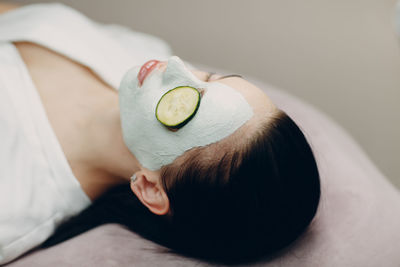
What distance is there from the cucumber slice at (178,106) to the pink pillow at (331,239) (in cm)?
29

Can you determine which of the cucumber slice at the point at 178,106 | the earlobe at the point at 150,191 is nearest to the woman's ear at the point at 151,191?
the earlobe at the point at 150,191

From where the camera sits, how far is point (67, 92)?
3.28 feet

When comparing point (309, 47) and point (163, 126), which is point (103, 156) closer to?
point (163, 126)

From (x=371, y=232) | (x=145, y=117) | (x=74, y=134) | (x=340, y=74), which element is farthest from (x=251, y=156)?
(x=340, y=74)

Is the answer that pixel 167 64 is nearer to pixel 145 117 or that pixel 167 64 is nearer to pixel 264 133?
pixel 145 117

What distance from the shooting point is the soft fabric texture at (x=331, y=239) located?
0.80 m

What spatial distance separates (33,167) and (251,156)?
1.66 ft

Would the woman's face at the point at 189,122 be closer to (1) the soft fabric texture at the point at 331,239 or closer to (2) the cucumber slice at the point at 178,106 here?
(2) the cucumber slice at the point at 178,106

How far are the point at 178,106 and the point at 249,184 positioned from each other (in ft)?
0.61

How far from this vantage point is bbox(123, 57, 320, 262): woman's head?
2.32 feet

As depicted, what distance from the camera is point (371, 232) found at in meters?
0.84

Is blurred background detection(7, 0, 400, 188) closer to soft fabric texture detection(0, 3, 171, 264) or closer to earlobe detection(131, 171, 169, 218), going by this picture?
soft fabric texture detection(0, 3, 171, 264)

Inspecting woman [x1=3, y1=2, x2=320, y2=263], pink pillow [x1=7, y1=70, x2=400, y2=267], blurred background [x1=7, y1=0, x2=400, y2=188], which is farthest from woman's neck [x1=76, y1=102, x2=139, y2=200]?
blurred background [x1=7, y1=0, x2=400, y2=188]

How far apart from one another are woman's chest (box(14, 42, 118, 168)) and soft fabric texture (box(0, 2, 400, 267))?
0.21 meters
